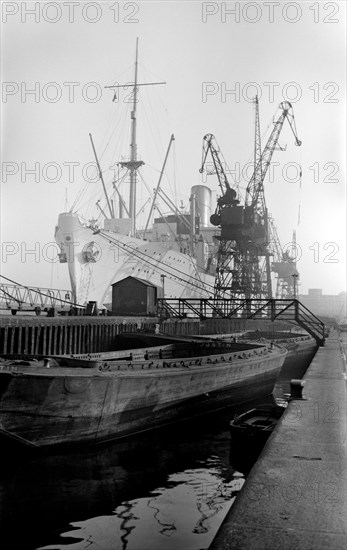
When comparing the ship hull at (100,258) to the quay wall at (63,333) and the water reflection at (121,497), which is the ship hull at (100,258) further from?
the water reflection at (121,497)

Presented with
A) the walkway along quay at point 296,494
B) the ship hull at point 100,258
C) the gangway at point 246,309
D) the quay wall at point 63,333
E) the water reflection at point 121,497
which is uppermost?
the ship hull at point 100,258

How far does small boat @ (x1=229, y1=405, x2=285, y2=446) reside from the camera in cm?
1070

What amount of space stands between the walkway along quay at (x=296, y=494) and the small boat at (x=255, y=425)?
76 centimetres

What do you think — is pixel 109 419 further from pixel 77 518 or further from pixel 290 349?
pixel 290 349

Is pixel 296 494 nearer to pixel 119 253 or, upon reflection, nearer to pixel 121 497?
pixel 121 497

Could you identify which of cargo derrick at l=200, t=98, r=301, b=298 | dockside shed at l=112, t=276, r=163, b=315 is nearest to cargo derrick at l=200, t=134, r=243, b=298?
cargo derrick at l=200, t=98, r=301, b=298

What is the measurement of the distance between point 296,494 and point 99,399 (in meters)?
6.78

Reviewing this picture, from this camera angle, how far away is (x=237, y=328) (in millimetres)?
45781

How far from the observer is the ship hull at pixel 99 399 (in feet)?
34.4

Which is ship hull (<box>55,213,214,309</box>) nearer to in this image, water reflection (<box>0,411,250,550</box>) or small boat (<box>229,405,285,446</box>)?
small boat (<box>229,405,285,446</box>)

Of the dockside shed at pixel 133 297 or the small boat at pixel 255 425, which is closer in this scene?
the small boat at pixel 255 425

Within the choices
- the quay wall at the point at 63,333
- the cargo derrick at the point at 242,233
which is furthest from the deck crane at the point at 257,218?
the quay wall at the point at 63,333

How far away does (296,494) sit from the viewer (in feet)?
19.5

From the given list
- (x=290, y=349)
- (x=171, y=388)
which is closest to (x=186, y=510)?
(x=171, y=388)
